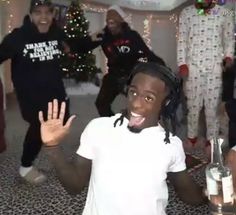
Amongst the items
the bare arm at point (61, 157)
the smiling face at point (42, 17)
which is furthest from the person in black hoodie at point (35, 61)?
the bare arm at point (61, 157)

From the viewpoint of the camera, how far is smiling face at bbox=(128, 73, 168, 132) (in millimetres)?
1297

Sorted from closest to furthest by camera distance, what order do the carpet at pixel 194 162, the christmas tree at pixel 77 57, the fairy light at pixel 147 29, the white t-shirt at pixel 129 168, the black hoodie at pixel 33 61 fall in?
the white t-shirt at pixel 129 168 < the black hoodie at pixel 33 61 < the carpet at pixel 194 162 < the christmas tree at pixel 77 57 < the fairy light at pixel 147 29

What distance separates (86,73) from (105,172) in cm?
561

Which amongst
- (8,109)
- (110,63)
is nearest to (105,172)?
(110,63)

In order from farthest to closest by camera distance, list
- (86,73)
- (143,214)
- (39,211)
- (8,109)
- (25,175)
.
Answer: (86,73) → (8,109) → (25,175) → (39,211) → (143,214)

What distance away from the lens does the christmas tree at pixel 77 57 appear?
643 cm

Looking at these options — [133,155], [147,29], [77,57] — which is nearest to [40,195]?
[133,155]

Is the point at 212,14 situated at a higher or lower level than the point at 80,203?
higher

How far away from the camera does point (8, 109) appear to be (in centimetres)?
541

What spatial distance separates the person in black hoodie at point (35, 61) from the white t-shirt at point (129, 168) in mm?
1511

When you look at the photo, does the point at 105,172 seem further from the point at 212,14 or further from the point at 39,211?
the point at 212,14

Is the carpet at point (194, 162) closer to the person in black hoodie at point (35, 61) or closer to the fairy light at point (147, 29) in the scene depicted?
the person in black hoodie at point (35, 61)

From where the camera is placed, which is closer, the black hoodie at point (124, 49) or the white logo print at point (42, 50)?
the white logo print at point (42, 50)

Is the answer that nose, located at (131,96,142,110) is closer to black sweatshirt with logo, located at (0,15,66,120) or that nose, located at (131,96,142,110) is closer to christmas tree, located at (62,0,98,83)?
black sweatshirt with logo, located at (0,15,66,120)
